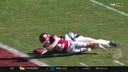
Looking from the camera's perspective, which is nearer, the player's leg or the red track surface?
the red track surface

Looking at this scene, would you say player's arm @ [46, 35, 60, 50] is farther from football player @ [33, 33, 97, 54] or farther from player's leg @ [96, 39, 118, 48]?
player's leg @ [96, 39, 118, 48]

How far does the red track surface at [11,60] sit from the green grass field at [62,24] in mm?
613

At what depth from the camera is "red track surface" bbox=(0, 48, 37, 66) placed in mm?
24688

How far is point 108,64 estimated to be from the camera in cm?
2427

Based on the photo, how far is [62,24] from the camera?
30609 mm

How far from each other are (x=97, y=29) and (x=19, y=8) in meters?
5.61

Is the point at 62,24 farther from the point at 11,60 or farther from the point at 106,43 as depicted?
the point at 11,60

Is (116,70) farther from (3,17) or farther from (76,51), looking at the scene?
(3,17)

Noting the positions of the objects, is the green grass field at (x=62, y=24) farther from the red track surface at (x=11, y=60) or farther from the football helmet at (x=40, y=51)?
the red track surface at (x=11, y=60)

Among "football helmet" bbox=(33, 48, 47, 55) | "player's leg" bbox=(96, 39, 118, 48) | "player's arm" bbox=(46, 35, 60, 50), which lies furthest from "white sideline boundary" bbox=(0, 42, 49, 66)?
"player's leg" bbox=(96, 39, 118, 48)

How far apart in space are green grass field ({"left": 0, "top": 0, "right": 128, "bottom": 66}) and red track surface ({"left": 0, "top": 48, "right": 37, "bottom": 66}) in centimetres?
61

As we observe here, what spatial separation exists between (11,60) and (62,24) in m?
5.94

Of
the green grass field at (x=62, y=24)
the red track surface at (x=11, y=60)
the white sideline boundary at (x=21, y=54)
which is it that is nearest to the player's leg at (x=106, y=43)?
the green grass field at (x=62, y=24)

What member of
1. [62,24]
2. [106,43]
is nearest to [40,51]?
[106,43]
